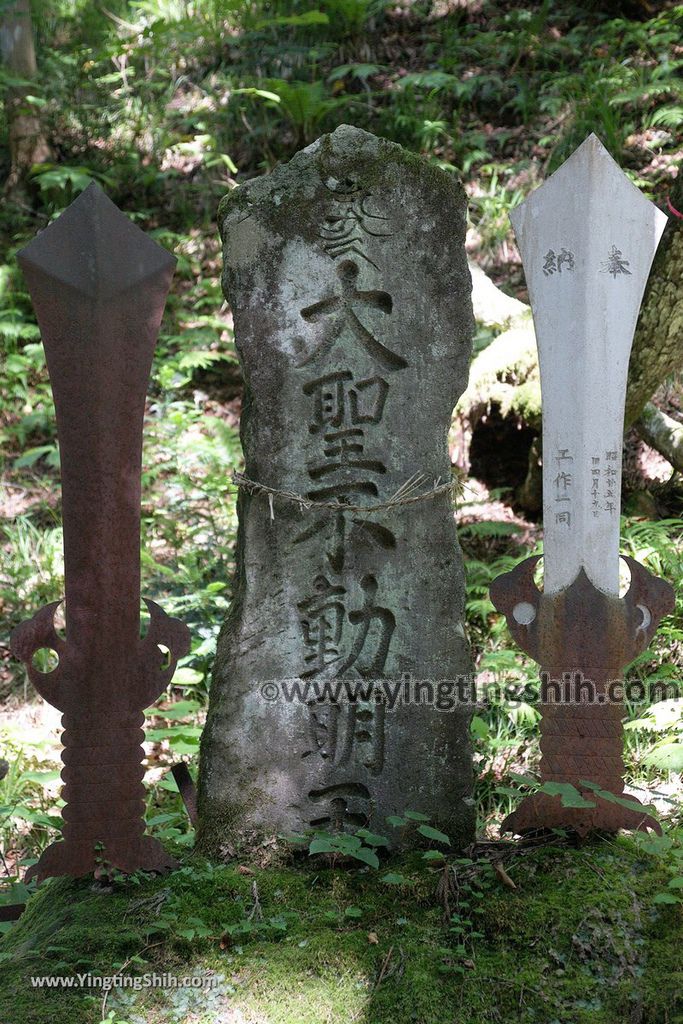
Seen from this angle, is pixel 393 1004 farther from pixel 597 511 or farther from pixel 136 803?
pixel 597 511

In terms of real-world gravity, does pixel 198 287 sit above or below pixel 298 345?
above

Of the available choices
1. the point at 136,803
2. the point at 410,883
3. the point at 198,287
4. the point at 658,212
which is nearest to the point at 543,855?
the point at 410,883

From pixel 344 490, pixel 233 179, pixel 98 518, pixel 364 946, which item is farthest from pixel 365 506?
pixel 233 179

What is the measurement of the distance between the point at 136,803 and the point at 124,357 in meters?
1.34

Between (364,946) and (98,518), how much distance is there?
144 cm

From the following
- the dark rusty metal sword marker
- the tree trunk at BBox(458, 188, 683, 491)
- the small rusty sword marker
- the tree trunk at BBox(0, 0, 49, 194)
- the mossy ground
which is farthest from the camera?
the tree trunk at BBox(0, 0, 49, 194)

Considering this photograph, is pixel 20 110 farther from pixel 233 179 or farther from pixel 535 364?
pixel 535 364

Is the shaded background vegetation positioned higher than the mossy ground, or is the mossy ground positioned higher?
the shaded background vegetation

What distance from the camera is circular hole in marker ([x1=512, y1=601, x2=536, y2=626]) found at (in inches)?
123

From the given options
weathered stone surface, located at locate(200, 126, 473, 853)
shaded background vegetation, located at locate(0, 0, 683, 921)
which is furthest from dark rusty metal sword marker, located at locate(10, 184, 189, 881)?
shaded background vegetation, located at locate(0, 0, 683, 921)

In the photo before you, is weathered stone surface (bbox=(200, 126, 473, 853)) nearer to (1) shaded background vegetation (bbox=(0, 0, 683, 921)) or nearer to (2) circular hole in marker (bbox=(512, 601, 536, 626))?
(2) circular hole in marker (bbox=(512, 601, 536, 626))

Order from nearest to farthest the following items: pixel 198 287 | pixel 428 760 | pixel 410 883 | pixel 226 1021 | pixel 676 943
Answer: pixel 226 1021, pixel 676 943, pixel 410 883, pixel 428 760, pixel 198 287

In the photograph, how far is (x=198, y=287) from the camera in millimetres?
8094

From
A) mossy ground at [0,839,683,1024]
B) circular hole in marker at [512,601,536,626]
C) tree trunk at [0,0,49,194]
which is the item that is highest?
tree trunk at [0,0,49,194]
